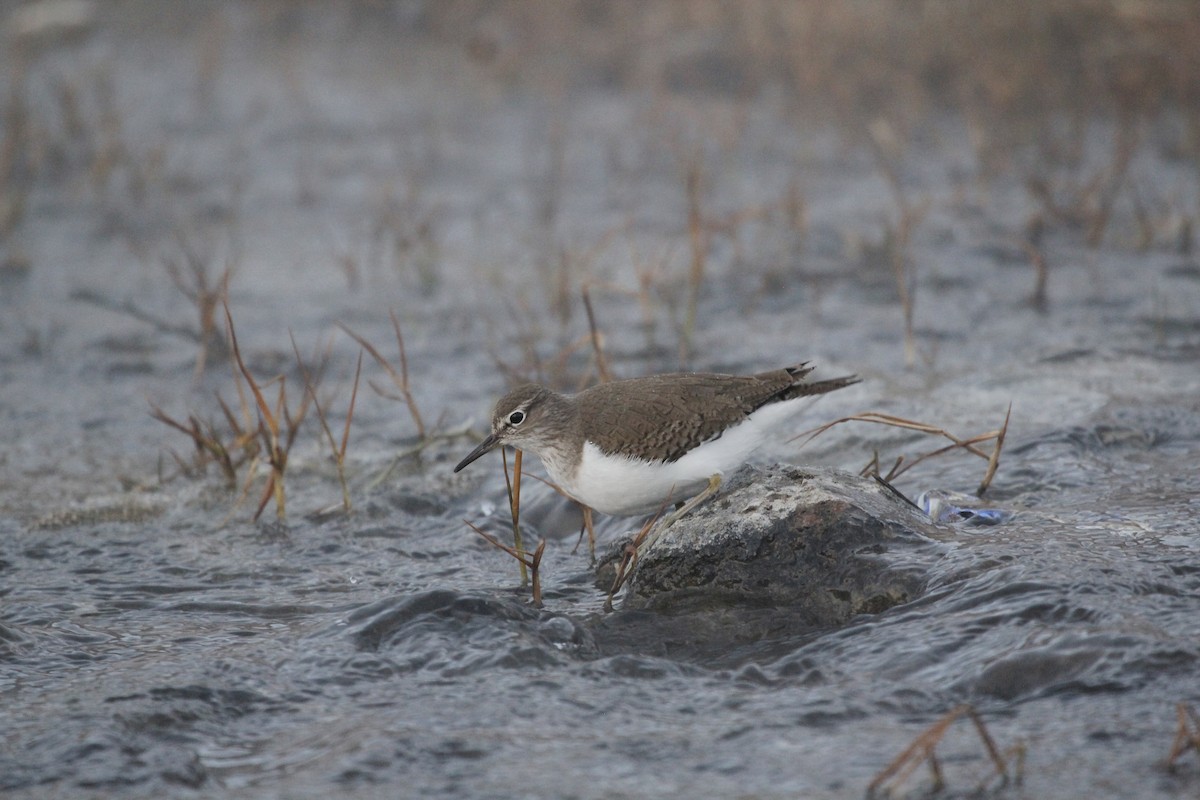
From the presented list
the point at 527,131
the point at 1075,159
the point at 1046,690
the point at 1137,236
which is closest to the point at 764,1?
the point at 527,131

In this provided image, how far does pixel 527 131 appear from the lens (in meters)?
13.7

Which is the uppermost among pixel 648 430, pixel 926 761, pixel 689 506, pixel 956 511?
pixel 648 430

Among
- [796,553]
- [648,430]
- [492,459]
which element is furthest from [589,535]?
[492,459]

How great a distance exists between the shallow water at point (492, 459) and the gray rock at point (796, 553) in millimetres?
157

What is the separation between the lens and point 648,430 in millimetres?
5645

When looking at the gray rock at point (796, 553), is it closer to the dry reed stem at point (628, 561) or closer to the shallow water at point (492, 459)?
the dry reed stem at point (628, 561)

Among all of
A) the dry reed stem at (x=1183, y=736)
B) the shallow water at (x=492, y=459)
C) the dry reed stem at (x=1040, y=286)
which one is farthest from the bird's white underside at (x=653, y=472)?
the dry reed stem at (x=1040, y=286)

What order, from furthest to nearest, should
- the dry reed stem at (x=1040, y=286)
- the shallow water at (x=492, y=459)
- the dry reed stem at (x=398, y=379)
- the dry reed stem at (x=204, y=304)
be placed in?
the dry reed stem at (x=1040, y=286), the dry reed stem at (x=204, y=304), the dry reed stem at (x=398, y=379), the shallow water at (x=492, y=459)

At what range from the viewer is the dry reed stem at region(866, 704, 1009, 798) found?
3.69 meters

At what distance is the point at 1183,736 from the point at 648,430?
2.55 metres

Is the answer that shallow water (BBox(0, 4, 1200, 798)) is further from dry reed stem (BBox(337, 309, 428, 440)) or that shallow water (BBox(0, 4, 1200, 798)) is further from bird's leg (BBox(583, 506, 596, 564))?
dry reed stem (BBox(337, 309, 428, 440))

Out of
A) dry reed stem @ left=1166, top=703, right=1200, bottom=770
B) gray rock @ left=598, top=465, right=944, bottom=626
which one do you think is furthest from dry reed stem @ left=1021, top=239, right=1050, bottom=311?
dry reed stem @ left=1166, top=703, right=1200, bottom=770

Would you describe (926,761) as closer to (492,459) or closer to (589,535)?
(589,535)

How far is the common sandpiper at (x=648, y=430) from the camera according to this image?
555 centimetres
